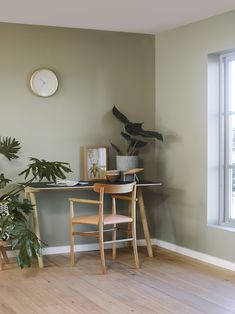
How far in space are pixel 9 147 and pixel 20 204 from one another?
627 millimetres

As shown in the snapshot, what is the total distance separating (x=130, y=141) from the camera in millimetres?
5984

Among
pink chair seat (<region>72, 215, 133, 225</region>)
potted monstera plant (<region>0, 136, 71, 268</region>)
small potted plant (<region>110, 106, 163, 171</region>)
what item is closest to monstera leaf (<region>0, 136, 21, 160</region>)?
potted monstera plant (<region>0, 136, 71, 268</region>)

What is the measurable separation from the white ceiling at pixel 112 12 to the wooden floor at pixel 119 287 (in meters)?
2.32

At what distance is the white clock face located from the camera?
18.7 feet

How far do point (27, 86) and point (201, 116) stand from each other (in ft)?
5.76

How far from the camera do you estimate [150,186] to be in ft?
20.5

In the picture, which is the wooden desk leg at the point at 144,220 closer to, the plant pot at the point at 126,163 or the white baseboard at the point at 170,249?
the plant pot at the point at 126,163

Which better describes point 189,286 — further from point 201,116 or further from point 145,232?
point 201,116

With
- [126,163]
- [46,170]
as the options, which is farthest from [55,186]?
[126,163]

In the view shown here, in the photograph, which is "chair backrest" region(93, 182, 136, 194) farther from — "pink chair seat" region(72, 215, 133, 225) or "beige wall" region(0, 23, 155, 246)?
"beige wall" region(0, 23, 155, 246)

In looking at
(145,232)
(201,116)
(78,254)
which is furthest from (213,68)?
(78,254)

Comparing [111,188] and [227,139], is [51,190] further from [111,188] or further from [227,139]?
[227,139]

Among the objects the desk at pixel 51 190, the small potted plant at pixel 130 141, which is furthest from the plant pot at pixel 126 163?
the desk at pixel 51 190

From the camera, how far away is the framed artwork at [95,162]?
234 inches
